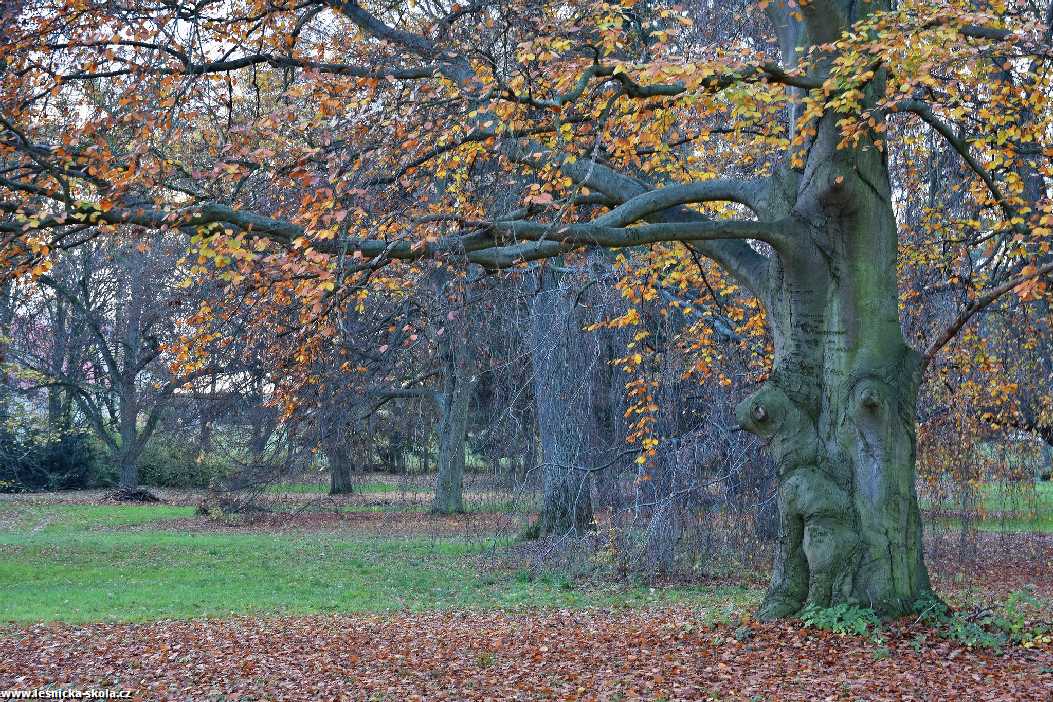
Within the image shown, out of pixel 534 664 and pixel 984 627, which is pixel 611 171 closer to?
pixel 534 664

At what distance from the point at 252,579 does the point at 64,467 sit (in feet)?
73.4

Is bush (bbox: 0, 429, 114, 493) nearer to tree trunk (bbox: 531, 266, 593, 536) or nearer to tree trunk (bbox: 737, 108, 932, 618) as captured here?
tree trunk (bbox: 531, 266, 593, 536)

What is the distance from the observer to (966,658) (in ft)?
24.7

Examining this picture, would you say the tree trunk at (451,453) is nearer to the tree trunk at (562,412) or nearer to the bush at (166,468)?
the tree trunk at (562,412)

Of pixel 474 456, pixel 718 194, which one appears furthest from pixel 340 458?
pixel 718 194

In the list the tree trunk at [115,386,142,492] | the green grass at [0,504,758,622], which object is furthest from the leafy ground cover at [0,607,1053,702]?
the tree trunk at [115,386,142,492]

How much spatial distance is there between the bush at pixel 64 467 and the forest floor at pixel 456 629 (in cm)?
1403

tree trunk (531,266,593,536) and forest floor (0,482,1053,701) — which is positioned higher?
tree trunk (531,266,593,536)

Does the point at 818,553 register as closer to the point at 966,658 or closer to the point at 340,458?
the point at 966,658

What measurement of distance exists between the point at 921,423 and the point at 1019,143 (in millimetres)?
3989

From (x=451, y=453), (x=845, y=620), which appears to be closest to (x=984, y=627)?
(x=845, y=620)

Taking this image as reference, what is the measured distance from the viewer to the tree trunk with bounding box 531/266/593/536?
42.4ft

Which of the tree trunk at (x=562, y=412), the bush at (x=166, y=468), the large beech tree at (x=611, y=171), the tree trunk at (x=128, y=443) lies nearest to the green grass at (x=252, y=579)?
the tree trunk at (x=562, y=412)

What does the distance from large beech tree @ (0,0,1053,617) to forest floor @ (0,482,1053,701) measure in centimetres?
98
